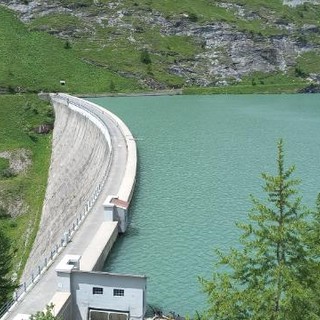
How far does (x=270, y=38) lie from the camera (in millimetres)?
145250

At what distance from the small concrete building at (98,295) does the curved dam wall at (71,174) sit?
11.8 m

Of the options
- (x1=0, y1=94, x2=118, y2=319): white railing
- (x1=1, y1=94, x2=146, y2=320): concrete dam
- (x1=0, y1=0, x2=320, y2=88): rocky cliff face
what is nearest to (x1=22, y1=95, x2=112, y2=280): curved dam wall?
(x1=1, y1=94, x2=146, y2=320): concrete dam

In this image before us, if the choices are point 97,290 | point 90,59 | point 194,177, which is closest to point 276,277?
point 97,290

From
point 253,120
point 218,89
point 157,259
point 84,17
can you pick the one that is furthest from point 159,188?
point 84,17

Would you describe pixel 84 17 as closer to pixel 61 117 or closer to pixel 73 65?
pixel 73 65

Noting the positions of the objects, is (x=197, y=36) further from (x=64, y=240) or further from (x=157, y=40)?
(x=64, y=240)

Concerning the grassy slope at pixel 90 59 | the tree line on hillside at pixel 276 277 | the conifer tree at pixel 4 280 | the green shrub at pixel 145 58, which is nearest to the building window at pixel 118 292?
the conifer tree at pixel 4 280

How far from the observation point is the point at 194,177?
168ft

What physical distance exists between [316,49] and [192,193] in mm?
114744

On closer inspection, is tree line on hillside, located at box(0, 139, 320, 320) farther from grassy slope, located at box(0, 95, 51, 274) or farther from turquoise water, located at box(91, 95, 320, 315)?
grassy slope, located at box(0, 95, 51, 274)

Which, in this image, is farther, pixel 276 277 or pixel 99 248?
pixel 99 248

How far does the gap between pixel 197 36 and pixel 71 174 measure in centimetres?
9025

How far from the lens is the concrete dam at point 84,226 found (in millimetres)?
25656

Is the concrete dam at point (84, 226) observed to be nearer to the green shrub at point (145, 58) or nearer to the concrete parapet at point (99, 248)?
the concrete parapet at point (99, 248)
